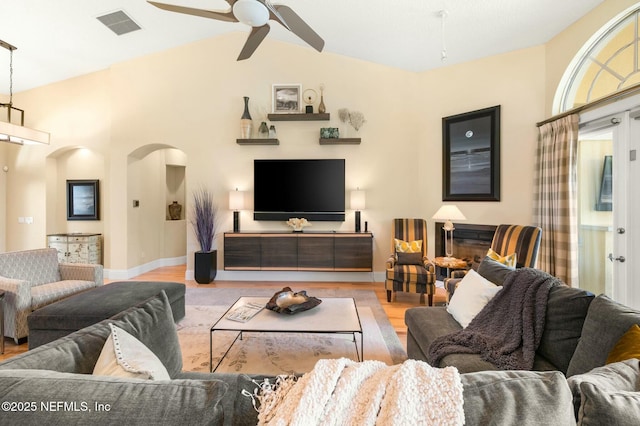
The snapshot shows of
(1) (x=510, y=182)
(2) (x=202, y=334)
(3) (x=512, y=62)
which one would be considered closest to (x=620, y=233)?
(1) (x=510, y=182)

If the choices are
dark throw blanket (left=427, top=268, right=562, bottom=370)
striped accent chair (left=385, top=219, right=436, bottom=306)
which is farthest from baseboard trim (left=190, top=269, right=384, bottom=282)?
dark throw blanket (left=427, top=268, right=562, bottom=370)

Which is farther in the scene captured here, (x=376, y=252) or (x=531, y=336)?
(x=376, y=252)

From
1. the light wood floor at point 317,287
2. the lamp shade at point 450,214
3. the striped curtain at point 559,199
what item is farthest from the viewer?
the lamp shade at point 450,214

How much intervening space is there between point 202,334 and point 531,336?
275cm

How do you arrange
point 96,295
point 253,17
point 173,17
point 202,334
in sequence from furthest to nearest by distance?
point 173,17 < point 202,334 < point 96,295 < point 253,17

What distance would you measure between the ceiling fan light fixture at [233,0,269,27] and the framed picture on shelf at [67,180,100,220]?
4.86m

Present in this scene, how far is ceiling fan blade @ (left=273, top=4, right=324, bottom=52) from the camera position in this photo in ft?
7.88

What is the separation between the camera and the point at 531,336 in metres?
1.61

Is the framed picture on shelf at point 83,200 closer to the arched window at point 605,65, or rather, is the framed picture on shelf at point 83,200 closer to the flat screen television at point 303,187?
the flat screen television at point 303,187

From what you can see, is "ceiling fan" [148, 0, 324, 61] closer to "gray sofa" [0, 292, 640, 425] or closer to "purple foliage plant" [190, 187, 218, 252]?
"gray sofa" [0, 292, 640, 425]

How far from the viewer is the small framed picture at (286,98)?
5117 mm

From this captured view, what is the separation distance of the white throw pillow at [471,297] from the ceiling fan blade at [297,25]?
241cm

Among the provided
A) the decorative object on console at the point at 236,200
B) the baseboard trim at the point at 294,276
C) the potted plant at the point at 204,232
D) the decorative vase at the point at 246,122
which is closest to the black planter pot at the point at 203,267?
the potted plant at the point at 204,232

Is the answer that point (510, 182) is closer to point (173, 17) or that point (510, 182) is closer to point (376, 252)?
point (376, 252)
